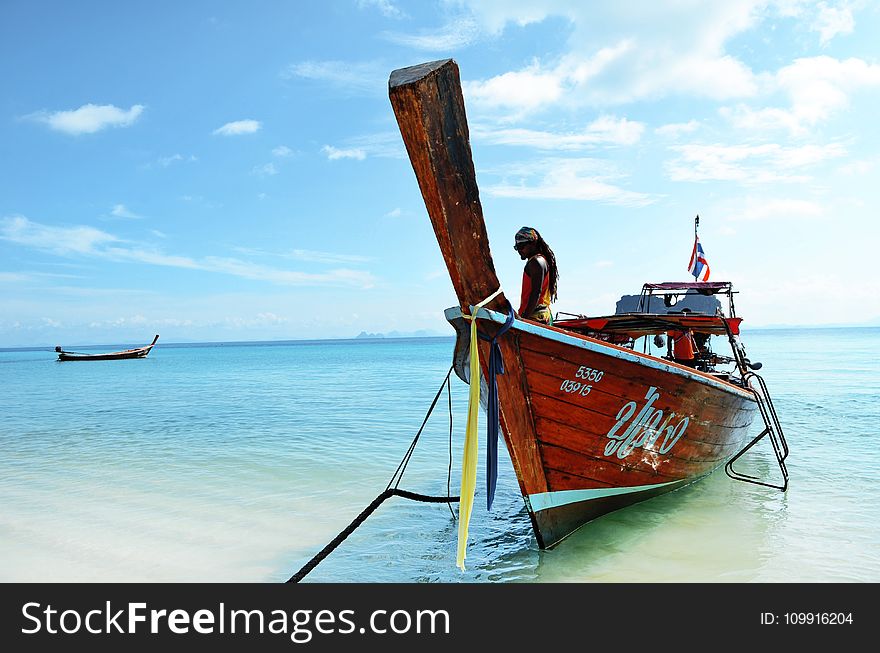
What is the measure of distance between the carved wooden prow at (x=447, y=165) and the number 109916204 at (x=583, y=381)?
93 centimetres

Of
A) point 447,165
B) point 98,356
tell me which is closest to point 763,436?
point 447,165

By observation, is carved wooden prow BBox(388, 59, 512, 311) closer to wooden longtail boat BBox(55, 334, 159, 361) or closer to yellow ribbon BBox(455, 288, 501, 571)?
yellow ribbon BBox(455, 288, 501, 571)

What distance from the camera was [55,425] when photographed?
42.1 ft

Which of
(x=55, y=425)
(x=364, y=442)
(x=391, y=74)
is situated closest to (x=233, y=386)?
(x=55, y=425)

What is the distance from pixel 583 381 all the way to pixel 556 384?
231mm

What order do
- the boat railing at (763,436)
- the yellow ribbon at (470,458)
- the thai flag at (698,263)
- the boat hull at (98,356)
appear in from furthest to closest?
1. the boat hull at (98,356)
2. the thai flag at (698,263)
3. the boat railing at (763,436)
4. the yellow ribbon at (470,458)

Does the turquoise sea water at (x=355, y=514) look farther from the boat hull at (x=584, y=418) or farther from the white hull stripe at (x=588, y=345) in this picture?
the white hull stripe at (x=588, y=345)

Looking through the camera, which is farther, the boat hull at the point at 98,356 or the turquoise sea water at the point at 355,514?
the boat hull at the point at 98,356

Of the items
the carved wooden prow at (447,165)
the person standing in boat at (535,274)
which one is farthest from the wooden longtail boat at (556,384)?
the person standing in boat at (535,274)

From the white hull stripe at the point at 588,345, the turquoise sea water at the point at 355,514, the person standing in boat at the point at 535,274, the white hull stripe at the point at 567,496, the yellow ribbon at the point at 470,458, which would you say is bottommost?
the turquoise sea water at the point at 355,514

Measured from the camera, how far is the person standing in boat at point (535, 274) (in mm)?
4125

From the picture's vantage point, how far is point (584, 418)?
421 centimetres

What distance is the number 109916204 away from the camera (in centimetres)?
405

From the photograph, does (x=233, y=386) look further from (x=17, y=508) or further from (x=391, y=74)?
(x=391, y=74)
